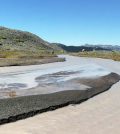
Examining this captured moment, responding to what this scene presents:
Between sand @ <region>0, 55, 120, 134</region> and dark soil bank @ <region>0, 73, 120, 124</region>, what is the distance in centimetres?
52

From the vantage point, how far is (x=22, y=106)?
22797 mm

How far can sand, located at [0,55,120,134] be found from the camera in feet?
61.5

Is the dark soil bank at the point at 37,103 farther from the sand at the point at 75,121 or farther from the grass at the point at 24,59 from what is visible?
the grass at the point at 24,59

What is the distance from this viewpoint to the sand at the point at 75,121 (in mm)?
18750

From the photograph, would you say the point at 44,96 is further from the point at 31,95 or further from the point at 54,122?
the point at 54,122

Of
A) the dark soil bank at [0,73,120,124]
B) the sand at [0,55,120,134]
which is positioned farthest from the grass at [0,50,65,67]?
the sand at [0,55,120,134]

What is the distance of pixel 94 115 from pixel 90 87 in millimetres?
9979

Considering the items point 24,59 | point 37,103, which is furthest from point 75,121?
point 24,59

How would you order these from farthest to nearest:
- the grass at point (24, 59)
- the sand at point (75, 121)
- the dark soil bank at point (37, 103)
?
1. the grass at point (24, 59)
2. the dark soil bank at point (37, 103)
3. the sand at point (75, 121)

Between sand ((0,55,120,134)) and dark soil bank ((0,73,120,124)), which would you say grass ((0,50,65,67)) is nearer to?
dark soil bank ((0,73,120,124))

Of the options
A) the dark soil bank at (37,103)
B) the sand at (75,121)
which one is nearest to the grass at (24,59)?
the dark soil bank at (37,103)

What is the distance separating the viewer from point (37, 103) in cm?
2414

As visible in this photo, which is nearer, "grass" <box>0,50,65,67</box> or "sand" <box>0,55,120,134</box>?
"sand" <box>0,55,120,134</box>

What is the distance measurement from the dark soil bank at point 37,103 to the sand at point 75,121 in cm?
52
